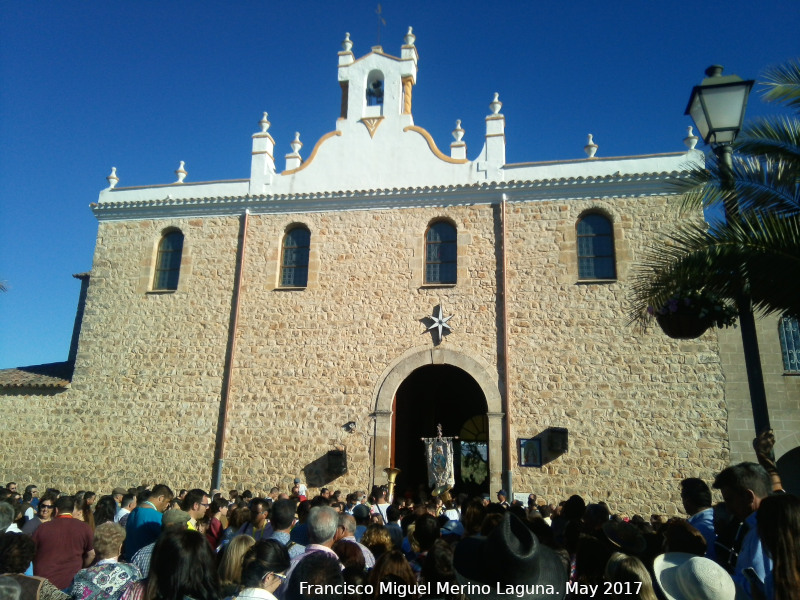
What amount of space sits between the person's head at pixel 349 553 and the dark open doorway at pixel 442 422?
9524 millimetres

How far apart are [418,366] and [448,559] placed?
9.68 metres

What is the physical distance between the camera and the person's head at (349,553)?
4.23 metres

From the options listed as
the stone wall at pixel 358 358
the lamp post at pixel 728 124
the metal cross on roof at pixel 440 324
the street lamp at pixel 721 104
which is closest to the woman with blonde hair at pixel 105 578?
the lamp post at pixel 728 124

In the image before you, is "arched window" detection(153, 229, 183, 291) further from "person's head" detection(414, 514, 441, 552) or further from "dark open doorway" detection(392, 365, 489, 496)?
"person's head" detection(414, 514, 441, 552)

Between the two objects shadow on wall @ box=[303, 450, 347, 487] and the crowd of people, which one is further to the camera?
shadow on wall @ box=[303, 450, 347, 487]

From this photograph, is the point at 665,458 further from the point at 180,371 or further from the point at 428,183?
the point at 180,371

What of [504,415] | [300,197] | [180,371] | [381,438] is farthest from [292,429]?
[300,197]

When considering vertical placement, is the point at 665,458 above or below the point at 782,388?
below

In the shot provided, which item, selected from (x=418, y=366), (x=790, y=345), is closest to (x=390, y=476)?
(x=418, y=366)

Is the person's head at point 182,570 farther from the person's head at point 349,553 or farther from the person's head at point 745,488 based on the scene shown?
the person's head at point 745,488

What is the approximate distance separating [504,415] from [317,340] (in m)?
4.62

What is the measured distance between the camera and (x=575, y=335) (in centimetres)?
1297

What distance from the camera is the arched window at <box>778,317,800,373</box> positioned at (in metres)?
12.1

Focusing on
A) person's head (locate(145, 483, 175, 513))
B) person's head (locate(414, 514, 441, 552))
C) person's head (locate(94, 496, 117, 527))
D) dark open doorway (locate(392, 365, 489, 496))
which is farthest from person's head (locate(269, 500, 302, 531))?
dark open doorway (locate(392, 365, 489, 496))
